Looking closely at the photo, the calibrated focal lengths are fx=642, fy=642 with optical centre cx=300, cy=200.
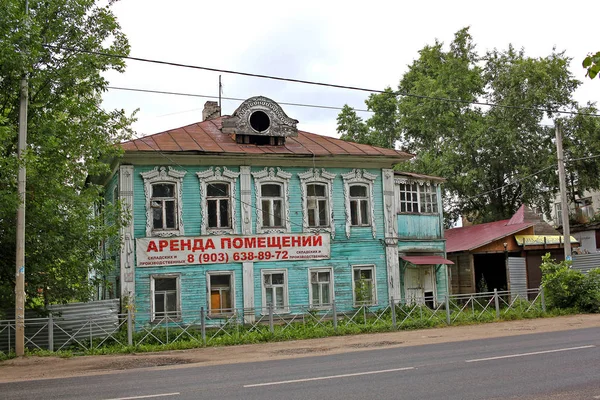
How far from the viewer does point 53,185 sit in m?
17.0

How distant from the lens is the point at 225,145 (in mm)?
22016

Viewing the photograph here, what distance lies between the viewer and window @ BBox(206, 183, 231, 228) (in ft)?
70.6

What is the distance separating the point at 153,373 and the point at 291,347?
5.01 m

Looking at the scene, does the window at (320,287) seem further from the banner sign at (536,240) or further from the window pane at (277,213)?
the banner sign at (536,240)

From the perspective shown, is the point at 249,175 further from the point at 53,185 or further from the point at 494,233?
the point at 494,233

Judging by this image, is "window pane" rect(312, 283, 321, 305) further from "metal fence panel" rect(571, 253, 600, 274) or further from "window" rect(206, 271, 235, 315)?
"metal fence panel" rect(571, 253, 600, 274)

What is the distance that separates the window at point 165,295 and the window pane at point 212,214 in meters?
2.10

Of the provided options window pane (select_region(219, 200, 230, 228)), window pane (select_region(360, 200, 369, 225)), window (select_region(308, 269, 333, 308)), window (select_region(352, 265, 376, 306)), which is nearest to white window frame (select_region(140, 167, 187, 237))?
window pane (select_region(219, 200, 230, 228))

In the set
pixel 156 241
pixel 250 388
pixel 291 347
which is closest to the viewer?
pixel 250 388

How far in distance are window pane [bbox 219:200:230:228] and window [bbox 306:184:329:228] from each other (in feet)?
9.46

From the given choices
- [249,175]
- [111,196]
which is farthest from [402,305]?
[111,196]

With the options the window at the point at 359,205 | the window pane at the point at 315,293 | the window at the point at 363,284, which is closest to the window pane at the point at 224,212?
the window pane at the point at 315,293

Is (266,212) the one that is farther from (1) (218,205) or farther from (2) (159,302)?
(2) (159,302)

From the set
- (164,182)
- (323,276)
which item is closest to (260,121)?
(164,182)
